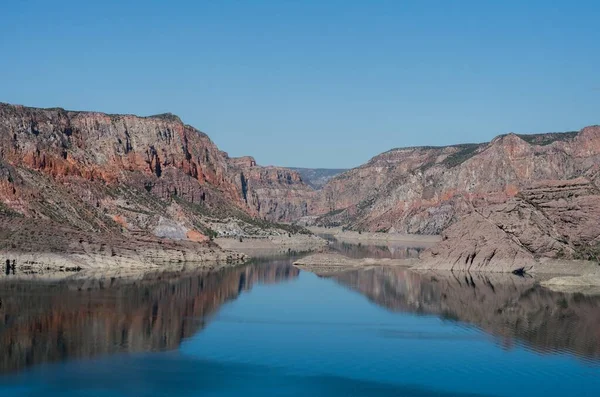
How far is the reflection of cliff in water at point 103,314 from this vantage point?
57375mm

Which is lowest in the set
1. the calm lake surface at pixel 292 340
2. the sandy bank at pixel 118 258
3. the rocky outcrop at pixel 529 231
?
the calm lake surface at pixel 292 340

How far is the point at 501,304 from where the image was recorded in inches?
3398

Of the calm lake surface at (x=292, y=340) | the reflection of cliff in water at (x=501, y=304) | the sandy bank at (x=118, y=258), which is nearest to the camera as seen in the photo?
the calm lake surface at (x=292, y=340)

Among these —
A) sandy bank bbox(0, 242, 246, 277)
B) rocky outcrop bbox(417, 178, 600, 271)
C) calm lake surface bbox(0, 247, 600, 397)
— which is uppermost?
rocky outcrop bbox(417, 178, 600, 271)

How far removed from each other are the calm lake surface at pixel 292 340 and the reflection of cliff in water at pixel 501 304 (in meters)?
0.19

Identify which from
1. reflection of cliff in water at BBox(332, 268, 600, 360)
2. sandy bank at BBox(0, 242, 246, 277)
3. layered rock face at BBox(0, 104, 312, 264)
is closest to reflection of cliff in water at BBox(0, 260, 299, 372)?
sandy bank at BBox(0, 242, 246, 277)

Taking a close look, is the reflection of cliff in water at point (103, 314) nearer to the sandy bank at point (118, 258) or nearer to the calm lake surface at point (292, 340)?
the calm lake surface at point (292, 340)

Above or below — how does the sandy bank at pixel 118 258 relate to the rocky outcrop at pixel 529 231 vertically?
below

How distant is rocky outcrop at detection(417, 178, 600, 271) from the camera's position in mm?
116125

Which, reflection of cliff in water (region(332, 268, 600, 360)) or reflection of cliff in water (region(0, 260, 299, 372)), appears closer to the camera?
reflection of cliff in water (region(0, 260, 299, 372))

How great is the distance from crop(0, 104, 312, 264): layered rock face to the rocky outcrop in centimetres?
4582

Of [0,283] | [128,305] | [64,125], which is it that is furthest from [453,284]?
[64,125]

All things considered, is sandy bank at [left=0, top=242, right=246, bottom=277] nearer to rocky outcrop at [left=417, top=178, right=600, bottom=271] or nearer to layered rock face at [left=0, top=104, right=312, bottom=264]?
layered rock face at [left=0, top=104, right=312, bottom=264]

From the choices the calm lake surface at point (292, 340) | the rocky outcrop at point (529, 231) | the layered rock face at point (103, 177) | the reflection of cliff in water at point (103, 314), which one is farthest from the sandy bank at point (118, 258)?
the rocky outcrop at point (529, 231)
